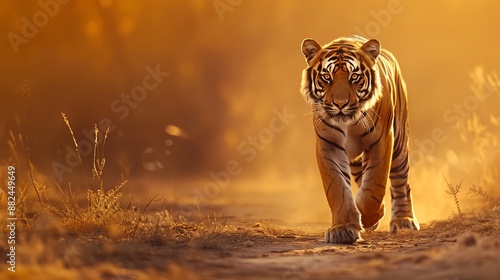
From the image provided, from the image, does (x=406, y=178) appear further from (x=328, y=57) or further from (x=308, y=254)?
(x=308, y=254)

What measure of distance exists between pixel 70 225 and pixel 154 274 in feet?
9.69

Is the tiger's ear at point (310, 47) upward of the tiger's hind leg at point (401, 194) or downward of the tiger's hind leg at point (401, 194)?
upward

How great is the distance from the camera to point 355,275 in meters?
4.71

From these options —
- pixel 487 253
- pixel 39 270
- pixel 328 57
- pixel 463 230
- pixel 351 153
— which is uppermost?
pixel 328 57

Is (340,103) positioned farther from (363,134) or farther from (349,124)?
(363,134)

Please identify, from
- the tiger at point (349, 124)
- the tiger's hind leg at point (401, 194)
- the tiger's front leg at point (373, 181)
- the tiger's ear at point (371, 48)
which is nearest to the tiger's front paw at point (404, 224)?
the tiger's hind leg at point (401, 194)

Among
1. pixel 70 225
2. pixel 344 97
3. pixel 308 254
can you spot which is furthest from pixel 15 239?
pixel 344 97

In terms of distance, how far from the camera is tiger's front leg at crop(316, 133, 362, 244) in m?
7.31

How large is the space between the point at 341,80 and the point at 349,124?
0.46 metres

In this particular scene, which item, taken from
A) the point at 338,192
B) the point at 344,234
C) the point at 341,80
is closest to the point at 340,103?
the point at 341,80

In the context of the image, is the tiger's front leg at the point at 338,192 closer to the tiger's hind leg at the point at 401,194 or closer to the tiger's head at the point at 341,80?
the tiger's head at the point at 341,80

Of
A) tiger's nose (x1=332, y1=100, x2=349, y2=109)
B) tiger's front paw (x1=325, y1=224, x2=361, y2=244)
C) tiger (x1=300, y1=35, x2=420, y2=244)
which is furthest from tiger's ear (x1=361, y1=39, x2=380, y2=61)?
tiger's front paw (x1=325, y1=224, x2=361, y2=244)

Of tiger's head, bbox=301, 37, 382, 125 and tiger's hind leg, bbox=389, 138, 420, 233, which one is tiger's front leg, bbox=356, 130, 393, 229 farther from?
tiger's hind leg, bbox=389, 138, 420, 233

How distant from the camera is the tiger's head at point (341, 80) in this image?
7564mm
